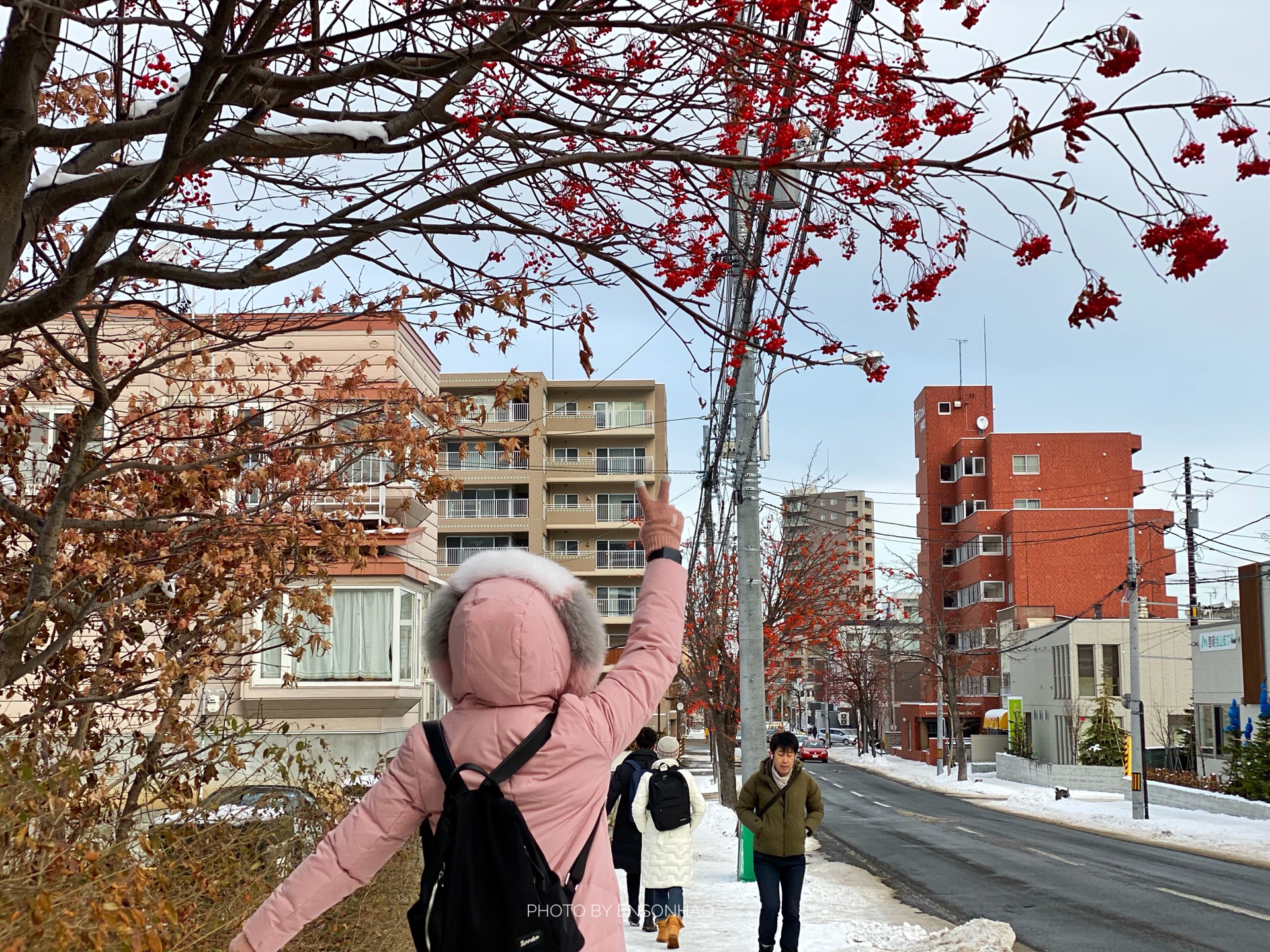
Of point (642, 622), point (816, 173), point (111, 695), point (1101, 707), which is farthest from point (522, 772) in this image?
point (1101, 707)

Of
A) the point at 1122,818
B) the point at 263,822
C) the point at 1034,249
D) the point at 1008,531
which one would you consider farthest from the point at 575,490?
the point at 1034,249

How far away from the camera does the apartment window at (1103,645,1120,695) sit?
1944 inches

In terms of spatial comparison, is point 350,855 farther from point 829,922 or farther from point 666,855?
point 829,922

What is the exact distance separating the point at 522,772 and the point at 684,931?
8.71 meters

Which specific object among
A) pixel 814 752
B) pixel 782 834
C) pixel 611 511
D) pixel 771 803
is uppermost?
pixel 611 511

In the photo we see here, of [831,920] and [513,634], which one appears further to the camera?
[831,920]

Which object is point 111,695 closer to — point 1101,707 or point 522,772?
point 522,772

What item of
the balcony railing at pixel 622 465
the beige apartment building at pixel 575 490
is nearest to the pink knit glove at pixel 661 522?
the beige apartment building at pixel 575 490

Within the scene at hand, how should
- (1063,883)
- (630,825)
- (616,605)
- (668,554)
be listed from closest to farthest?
(668,554) < (630,825) < (1063,883) < (616,605)

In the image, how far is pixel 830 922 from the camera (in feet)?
39.9

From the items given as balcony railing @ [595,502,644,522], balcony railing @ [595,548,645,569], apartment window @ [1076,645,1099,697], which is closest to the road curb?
apartment window @ [1076,645,1099,697]

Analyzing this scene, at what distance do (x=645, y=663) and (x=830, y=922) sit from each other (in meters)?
9.50

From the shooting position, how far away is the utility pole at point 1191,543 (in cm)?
4119

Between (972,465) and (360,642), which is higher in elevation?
(972,465)
